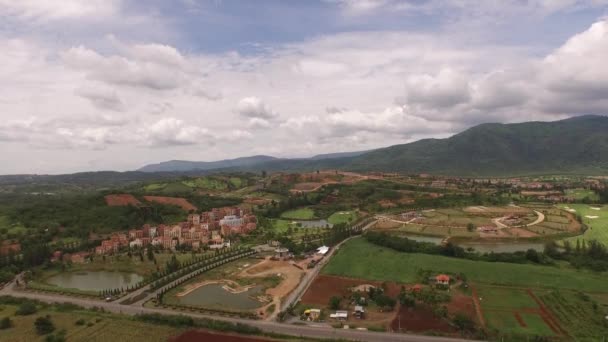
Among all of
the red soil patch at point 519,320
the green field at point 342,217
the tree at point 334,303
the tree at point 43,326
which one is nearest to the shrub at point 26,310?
the tree at point 43,326

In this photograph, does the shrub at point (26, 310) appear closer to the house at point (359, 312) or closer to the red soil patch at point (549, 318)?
the house at point (359, 312)

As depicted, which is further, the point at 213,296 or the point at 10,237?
the point at 10,237

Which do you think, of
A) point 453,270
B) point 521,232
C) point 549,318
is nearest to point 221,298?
point 453,270

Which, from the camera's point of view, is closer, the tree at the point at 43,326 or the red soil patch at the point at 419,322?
the red soil patch at the point at 419,322

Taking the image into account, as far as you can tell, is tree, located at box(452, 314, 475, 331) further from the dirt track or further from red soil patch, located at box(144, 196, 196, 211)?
red soil patch, located at box(144, 196, 196, 211)

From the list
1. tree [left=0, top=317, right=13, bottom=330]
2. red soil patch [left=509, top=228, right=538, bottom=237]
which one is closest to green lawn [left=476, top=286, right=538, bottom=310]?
red soil patch [left=509, top=228, right=538, bottom=237]

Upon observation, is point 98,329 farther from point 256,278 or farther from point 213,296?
point 256,278

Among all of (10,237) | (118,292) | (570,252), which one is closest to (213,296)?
(118,292)
